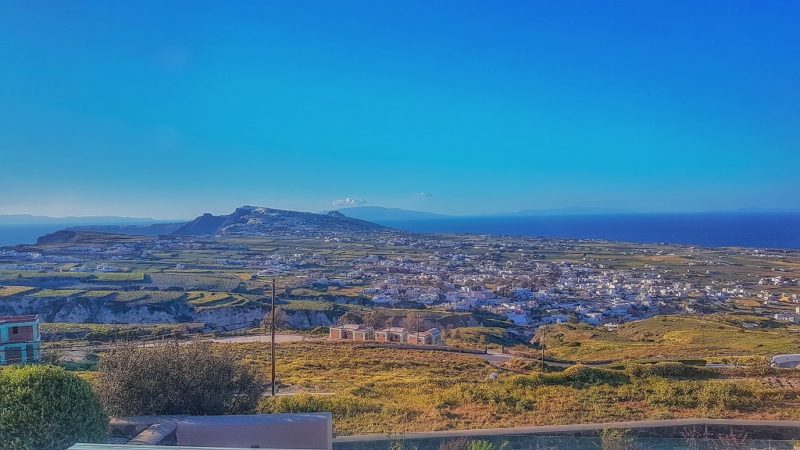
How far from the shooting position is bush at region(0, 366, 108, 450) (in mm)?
4801

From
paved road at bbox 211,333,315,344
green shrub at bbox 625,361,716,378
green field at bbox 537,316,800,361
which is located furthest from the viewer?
paved road at bbox 211,333,315,344

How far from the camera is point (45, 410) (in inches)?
193

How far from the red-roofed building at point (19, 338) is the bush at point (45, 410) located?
66.4 ft

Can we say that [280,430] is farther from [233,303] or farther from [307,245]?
[307,245]

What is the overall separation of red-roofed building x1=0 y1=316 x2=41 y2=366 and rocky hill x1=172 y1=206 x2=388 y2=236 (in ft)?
442

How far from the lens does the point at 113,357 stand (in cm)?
751

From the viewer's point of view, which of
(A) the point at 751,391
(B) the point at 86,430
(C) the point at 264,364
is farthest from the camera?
(C) the point at 264,364

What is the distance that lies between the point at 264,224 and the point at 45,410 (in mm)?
171696

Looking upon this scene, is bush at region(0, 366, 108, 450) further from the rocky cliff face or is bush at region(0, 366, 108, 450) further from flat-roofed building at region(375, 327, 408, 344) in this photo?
the rocky cliff face

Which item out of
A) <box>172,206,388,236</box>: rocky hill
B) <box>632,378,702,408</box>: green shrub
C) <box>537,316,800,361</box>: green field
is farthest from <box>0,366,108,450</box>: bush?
<box>172,206,388,236</box>: rocky hill

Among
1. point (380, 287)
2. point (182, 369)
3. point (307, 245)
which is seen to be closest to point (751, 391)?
point (182, 369)

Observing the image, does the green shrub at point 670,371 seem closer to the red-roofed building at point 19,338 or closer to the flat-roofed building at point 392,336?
the flat-roofed building at point 392,336

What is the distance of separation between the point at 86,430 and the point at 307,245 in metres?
122

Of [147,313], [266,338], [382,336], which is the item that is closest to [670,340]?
[382,336]
